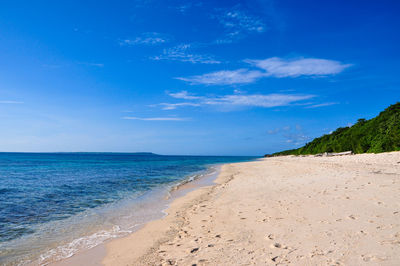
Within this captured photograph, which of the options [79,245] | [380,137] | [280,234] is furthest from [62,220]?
[380,137]

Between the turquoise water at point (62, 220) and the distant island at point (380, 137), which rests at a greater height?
the distant island at point (380, 137)

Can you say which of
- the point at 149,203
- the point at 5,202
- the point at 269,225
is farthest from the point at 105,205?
the point at 269,225

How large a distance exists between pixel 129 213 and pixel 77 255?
4.19 m

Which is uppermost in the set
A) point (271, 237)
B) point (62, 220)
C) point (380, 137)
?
point (380, 137)

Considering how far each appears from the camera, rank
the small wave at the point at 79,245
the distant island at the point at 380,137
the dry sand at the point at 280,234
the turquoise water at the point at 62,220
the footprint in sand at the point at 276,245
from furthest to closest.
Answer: the distant island at the point at 380,137
the turquoise water at the point at 62,220
the small wave at the point at 79,245
the footprint in sand at the point at 276,245
the dry sand at the point at 280,234

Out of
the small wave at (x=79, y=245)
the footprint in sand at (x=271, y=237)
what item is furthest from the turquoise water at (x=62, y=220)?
the footprint in sand at (x=271, y=237)

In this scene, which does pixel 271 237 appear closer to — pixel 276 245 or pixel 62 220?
pixel 276 245

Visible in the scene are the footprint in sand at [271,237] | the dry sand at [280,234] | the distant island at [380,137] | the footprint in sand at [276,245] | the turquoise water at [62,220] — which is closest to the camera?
the dry sand at [280,234]

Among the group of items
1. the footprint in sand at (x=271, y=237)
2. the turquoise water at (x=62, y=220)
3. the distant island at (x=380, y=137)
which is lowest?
the turquoise water at (x=62, y=220)

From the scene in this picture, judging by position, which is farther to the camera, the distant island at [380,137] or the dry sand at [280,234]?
the distant island at [380,137]

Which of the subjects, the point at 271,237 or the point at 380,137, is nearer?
the point at 271,237

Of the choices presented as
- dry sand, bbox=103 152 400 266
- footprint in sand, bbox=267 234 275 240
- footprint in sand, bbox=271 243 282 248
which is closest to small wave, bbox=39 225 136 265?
dry sand, bbox=103 152 400 266

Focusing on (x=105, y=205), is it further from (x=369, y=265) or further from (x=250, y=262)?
(x=369, y=265)

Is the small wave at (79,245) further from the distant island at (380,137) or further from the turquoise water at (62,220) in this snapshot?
the distant island at (380,137)
